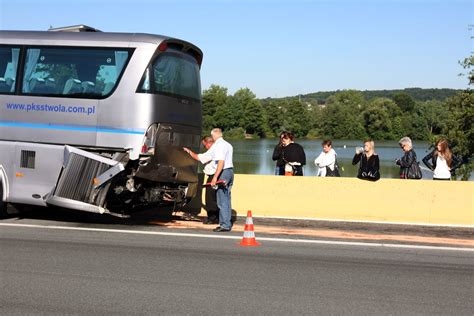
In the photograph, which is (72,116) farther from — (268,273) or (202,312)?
(202,312)

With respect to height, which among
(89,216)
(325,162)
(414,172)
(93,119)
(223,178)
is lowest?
(89,216)

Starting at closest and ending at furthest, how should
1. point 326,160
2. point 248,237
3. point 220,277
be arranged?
point 220,277 < point 248,237 < point 326,160

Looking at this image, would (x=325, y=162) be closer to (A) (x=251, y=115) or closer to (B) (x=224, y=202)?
(B) (x=224, y=202)

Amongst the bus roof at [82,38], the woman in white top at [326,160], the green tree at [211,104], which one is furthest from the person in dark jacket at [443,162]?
the green tree at [211,104]

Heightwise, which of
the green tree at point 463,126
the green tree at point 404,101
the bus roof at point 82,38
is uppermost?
the green tree at point 404,101

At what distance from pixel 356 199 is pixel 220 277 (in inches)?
255

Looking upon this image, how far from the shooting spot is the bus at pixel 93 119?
1106 cm

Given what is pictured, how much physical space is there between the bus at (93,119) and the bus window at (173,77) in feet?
0.06

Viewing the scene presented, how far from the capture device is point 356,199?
13.4 m

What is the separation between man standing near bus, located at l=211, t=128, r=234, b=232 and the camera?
11414 mm

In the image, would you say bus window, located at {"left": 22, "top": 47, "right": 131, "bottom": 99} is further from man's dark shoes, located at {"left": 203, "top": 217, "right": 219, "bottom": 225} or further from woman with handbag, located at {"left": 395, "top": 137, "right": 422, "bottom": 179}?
woman with handbag, located at {"left": 395, "top": 137, "right": 422, "bottom": 179}

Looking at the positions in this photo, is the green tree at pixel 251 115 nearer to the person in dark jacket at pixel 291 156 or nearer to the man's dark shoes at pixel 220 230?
the person in dark jacket at pixel 291 156

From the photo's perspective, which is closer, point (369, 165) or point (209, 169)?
point (209, 169)

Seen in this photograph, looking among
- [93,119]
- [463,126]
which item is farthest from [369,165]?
[463,126]
